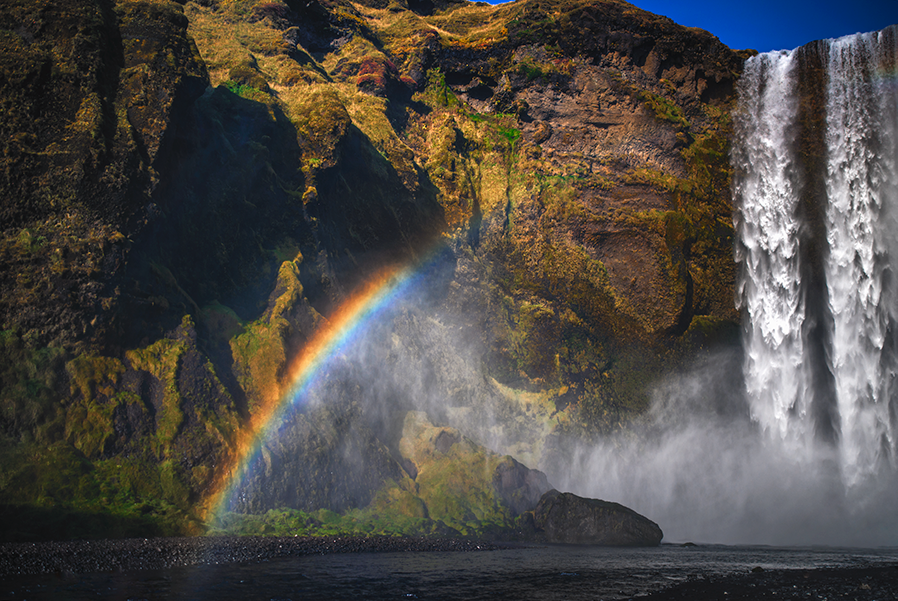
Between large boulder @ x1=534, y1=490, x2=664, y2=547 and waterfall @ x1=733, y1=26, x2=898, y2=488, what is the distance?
42.6 ft

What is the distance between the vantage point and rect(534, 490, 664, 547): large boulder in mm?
23969

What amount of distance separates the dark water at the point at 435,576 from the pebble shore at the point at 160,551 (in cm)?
95

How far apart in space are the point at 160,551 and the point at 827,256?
36052mm

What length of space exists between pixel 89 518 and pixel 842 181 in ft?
133

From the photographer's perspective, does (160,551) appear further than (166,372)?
No

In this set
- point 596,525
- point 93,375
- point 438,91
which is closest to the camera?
point 93,375

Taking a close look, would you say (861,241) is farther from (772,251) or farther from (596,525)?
(596,525)

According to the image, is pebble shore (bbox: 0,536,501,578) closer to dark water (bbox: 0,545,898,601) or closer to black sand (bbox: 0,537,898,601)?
black sand (bbox: 0,537,898,601)

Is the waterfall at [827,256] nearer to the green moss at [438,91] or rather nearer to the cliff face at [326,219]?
the cliff face at [326,219]

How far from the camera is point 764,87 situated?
3781 cm

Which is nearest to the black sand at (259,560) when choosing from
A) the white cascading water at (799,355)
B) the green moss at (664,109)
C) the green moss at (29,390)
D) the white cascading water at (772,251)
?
the green moss at (29,390)

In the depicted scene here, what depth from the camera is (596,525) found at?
2422 cm

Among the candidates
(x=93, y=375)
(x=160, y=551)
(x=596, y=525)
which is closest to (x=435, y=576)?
(x=160, y=551)

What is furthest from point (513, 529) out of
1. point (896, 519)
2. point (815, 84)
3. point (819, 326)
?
point (815, 84)
